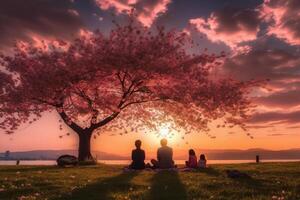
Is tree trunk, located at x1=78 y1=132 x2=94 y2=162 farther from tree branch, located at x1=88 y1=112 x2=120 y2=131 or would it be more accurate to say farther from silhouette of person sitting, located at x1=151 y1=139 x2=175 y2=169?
silhouette of person sitting, located at x1=151 y1=139 x2=175 y2=169

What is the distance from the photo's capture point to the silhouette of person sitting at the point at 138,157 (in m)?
32.6

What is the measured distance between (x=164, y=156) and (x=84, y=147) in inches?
742

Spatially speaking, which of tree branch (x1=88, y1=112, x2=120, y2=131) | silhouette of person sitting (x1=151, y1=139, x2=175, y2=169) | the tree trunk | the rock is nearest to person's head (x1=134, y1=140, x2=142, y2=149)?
silhouette of person sitting (x1=151, y1=139, x2=175, y2=169)

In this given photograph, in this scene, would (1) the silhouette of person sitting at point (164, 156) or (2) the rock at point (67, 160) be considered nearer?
(1) the silhouette of person sitting at point (164, 156)

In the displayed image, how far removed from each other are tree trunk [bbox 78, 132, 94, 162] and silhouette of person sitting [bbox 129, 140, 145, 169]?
17518mm

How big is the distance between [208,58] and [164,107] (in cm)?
809

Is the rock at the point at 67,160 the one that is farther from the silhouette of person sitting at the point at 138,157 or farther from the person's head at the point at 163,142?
the person's head at the point at 163,142

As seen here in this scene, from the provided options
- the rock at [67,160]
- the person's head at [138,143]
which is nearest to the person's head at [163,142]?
the person's head at [138,143]

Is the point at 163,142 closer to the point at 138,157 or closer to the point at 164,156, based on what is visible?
the point at 164,156

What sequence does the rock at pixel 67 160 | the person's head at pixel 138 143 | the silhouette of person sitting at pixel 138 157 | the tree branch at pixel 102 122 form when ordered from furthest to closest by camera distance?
the tree branch at pixel 102 122 < the rock at pixel 67 160 < the silhouette of person sitting at pixel 138 157 < the person's head at pixel 138 143

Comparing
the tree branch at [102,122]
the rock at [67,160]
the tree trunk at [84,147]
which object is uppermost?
the tree branch at [102,122]

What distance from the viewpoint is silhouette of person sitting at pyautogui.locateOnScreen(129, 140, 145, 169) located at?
107ft

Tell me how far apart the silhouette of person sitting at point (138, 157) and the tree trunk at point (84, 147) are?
17518 millimetres

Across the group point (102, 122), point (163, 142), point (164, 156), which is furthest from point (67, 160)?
point (163, 142)
